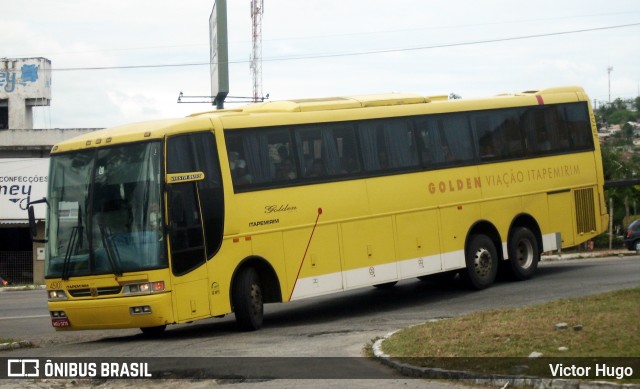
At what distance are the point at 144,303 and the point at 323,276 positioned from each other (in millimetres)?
3770

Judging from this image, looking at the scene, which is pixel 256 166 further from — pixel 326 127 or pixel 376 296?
pixel 376 296

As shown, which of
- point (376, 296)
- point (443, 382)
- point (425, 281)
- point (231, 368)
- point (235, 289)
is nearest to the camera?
point (443, 382)

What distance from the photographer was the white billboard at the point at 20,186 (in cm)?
4491

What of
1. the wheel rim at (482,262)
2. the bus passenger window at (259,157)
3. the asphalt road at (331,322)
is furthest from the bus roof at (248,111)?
the asphalt road at (331,322)

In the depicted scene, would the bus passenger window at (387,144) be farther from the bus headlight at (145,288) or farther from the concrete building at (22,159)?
the concrete building at (22,159)

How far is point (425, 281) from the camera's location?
24672mm

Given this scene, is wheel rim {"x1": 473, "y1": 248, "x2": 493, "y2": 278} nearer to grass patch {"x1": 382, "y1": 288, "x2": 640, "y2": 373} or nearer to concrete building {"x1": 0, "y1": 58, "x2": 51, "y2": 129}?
grass patch {"x1": 382, "y1": 288, "x2": 640, "y2": 373}

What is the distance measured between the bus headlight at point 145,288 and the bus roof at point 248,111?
231 cm

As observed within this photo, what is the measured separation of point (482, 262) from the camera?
69.2 feet

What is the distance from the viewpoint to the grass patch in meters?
11.3

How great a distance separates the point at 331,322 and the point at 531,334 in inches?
237

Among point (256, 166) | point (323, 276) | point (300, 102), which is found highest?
point (300, 102)

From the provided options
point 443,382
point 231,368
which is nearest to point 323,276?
point 231,368

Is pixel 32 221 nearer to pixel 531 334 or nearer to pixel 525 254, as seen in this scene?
pixel 531 334
